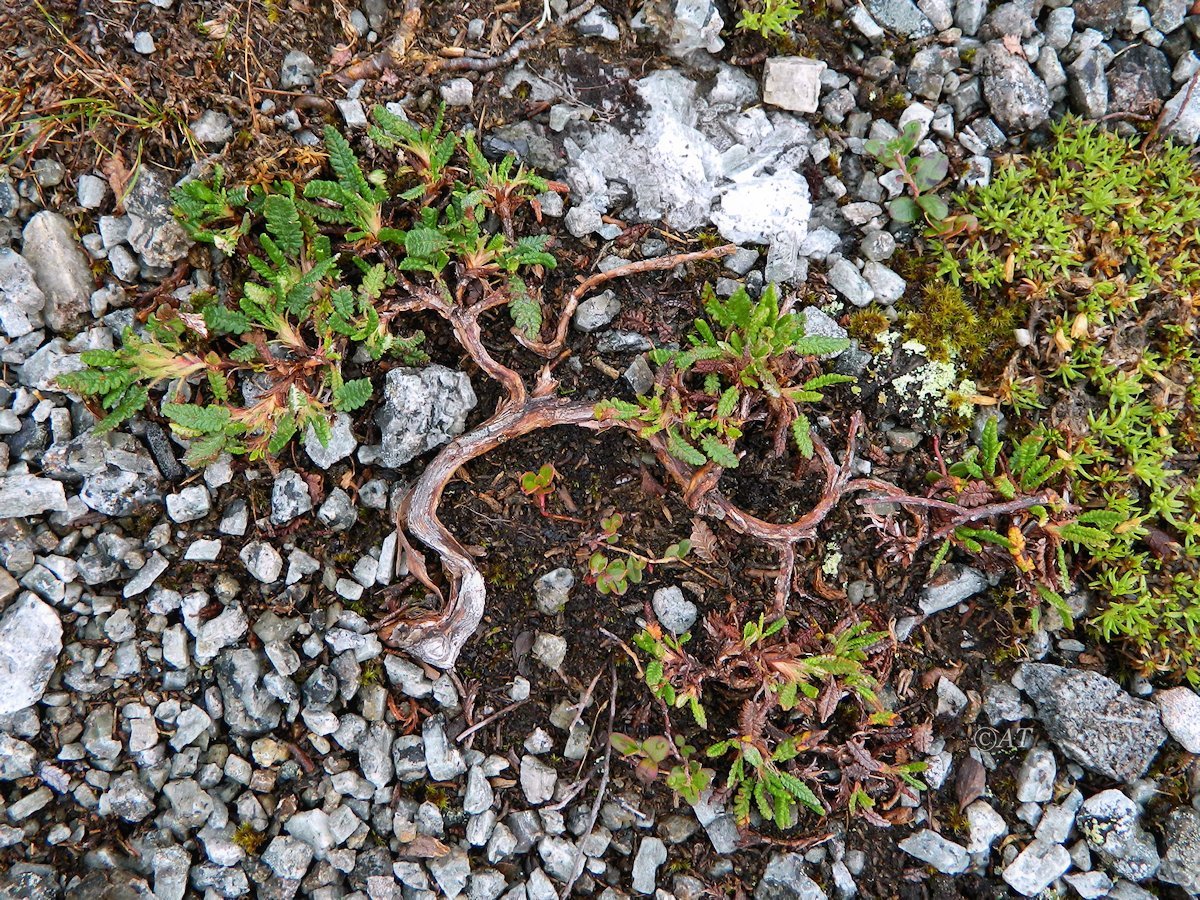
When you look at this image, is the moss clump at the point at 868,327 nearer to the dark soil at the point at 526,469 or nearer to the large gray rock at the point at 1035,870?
the dark soil at the point at 526,469

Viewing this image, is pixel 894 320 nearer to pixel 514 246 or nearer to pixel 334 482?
pixel 514 246

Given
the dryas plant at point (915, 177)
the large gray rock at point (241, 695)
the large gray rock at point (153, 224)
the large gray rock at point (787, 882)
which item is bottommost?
the large gray rock at point (787, 882)

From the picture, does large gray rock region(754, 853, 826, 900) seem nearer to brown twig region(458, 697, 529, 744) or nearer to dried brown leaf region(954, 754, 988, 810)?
dried brown leaf region(954, 754, 988, 810)

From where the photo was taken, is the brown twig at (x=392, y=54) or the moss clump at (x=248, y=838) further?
the brown twig at (x=392, y=54)

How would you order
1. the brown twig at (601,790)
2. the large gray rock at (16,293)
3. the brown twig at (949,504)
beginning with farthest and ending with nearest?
the brown twig at (949,504)
the brown twig at (601,790)
the large gray rock at (16,293)

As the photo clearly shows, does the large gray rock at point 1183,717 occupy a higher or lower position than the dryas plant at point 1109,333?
lower

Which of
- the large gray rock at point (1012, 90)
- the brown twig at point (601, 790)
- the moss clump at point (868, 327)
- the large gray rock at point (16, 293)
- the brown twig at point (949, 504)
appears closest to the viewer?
the large gray rock at point (16, 293)

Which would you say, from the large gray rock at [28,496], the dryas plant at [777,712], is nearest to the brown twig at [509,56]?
the large gray rock at [28,496]

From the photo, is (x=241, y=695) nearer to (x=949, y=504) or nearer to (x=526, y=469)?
(x=526, y=469)

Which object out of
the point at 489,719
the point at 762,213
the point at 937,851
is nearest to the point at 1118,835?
the point at 937,851
